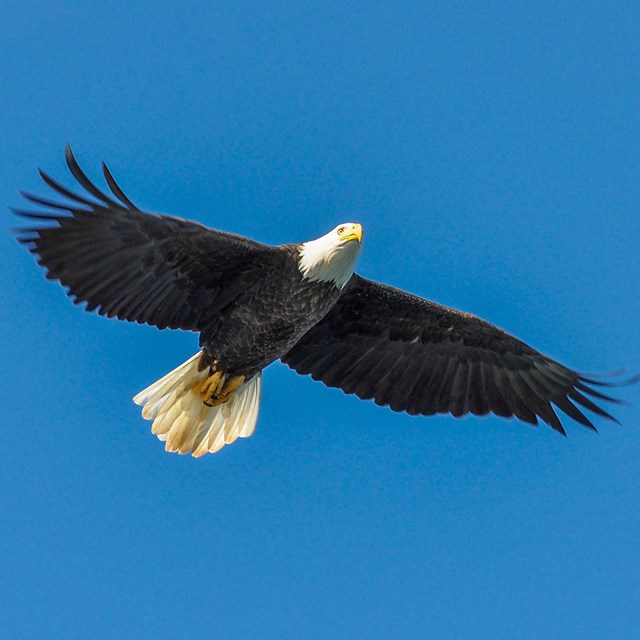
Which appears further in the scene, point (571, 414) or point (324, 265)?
point (571, 414)

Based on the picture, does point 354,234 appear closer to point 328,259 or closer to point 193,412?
point 328,259

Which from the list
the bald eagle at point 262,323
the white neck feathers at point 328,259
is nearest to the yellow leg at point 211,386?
the bald eagle at point 262,323

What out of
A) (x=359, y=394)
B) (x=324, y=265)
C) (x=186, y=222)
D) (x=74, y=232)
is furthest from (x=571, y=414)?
(x=74, y=232)

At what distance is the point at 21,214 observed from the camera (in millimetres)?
9758

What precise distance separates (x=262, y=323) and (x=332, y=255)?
75 centimetres

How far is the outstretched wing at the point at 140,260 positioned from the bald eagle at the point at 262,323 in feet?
0.03

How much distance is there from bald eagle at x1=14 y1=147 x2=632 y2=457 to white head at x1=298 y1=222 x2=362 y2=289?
0.01 meters

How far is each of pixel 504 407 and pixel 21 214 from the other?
4246 millimetres

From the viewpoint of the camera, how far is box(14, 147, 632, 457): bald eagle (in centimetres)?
997

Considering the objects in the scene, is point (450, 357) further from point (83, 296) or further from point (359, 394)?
point (83, 296)

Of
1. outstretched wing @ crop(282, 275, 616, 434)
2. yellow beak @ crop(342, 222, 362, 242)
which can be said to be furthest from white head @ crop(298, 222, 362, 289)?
outstretched wing @ crop(282, 275, 616, 434)

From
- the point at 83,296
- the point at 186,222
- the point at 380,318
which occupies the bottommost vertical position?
the point at 83,296

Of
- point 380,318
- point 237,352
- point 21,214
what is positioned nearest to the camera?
point 21,214

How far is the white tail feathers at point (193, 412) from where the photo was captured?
36.3ft
